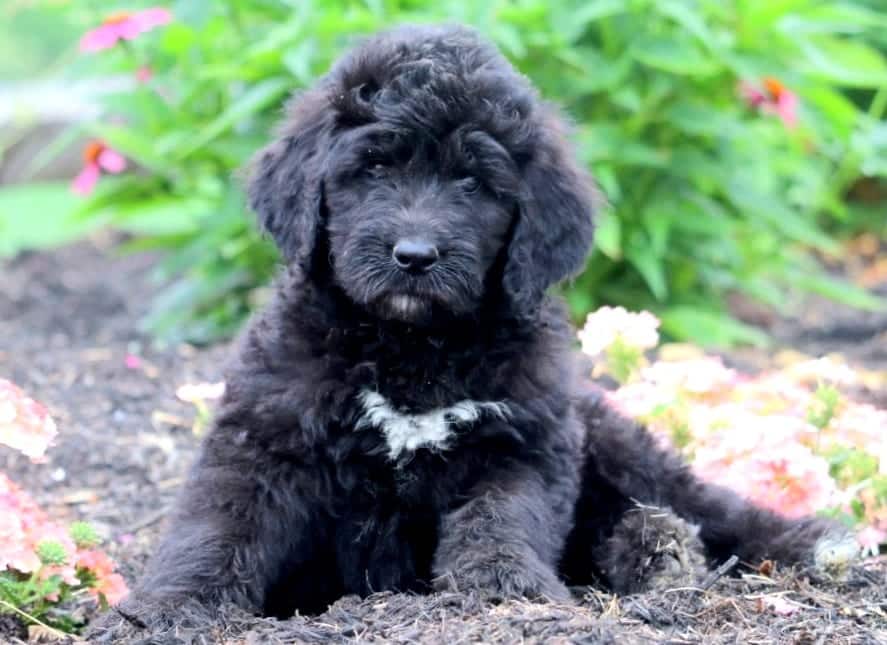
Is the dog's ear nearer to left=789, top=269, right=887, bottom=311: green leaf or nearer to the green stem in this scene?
left=789, top=269, right=887, bottom=311: green leaf

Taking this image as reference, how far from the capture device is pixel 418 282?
3.55 metres

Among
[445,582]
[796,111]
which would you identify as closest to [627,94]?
[796,111]

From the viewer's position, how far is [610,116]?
683cm

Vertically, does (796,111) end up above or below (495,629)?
below

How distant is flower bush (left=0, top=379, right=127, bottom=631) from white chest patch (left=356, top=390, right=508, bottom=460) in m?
0.81

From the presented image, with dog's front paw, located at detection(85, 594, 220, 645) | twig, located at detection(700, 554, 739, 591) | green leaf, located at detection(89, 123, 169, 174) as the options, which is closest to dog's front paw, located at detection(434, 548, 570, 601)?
twig, located at detection(700, 554, 739, 591)

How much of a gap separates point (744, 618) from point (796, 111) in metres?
4.19

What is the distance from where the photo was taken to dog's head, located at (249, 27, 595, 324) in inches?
142

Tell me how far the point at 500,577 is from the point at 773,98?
3.92 m

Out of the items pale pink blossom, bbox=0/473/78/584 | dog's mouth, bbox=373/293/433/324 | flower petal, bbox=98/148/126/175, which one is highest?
dog's mouth, bbox=373/293/433/324

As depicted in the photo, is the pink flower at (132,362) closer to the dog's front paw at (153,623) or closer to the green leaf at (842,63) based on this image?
the dog's front paw at (153,623)

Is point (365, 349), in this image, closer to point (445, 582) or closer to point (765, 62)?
point (445, 582)

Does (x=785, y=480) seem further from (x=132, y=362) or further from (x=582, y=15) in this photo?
(x=132, y=362)

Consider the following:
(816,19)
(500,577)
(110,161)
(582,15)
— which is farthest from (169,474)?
(816,19)
